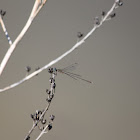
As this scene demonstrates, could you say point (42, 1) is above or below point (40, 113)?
above

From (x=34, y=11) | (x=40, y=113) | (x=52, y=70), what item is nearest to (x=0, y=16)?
(x=34, y=11)

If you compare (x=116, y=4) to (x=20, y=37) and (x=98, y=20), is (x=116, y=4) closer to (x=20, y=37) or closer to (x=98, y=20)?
(x=98, y=20)

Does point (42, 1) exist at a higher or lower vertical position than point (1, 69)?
higher

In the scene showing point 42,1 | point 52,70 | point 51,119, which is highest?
point 42,1

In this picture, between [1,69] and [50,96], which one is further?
[50,96]

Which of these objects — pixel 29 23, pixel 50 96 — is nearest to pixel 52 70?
pixel 50 96

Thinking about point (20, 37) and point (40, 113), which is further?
point (40, 113)

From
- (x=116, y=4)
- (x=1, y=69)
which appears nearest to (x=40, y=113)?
(x=1, y=69)

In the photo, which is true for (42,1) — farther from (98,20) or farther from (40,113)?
(40,113)
